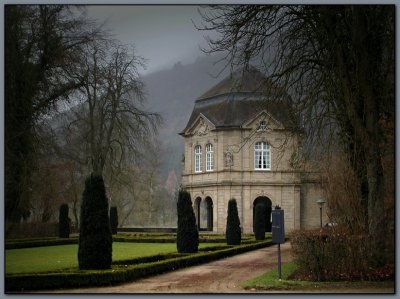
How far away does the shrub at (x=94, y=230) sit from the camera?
14.0 metres

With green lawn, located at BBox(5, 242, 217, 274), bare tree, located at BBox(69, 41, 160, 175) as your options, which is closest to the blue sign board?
green lawn, located at BBox(5, 242, 217, 274)

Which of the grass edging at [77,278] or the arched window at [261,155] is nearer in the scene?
the grass edging at [77,278]

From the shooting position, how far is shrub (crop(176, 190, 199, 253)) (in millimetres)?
20406

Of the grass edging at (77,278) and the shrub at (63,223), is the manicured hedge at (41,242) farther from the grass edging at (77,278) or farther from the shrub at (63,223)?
the grass edging at (77,278)

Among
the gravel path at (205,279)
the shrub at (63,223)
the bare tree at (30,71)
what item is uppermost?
the bare tree at (30,71)

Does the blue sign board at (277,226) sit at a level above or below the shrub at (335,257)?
above

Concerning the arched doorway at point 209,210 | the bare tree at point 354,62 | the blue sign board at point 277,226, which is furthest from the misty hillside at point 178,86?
the arched doorway at point 209,210

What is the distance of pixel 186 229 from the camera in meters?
20.6

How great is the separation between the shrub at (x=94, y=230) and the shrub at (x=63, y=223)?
12.3 meters

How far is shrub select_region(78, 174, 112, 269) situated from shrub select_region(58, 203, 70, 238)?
1228 cm

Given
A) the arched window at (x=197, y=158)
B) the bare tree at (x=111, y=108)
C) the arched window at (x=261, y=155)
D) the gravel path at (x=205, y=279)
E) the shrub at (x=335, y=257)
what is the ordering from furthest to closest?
the arched window at (x=197, y=158)
the arched window at (x=261, y=155)
the bare tree at (x=111, y=108)
the shrub at (x=335, y=257)
the gravel path at (x=205, y=279)

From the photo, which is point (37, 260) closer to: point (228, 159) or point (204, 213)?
point (228, 159)

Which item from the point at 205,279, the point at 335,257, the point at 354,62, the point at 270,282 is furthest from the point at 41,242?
the point at 354,62

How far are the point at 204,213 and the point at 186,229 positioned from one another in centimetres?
1823
